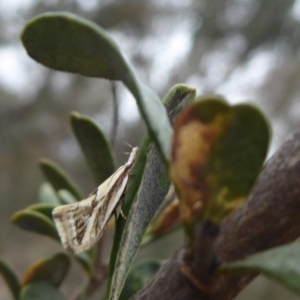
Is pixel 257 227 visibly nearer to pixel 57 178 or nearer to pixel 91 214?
pixel 91 214

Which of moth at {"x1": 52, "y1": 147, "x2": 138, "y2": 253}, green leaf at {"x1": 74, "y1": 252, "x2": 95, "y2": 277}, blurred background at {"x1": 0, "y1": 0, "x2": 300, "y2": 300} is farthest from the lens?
blurred background at {"x1": 0, "y1": 0, "x2": 300, "y2": 300}

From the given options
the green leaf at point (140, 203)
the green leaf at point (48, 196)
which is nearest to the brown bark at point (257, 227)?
the green leaf at point (140, 203)

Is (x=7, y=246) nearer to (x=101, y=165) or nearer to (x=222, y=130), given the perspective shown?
(x=101, y=165)

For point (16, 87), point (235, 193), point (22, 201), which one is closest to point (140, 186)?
point (235, 193)

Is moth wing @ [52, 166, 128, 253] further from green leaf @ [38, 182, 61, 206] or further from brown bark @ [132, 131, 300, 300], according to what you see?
green leaf @ [38, 182, 61, 206]

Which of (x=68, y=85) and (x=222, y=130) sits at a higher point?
(x=68, y=85)

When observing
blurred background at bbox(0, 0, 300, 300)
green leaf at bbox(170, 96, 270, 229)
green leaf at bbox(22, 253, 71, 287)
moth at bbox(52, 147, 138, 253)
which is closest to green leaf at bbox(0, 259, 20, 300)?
green leaf at bbox(22, 253, 71, 287)

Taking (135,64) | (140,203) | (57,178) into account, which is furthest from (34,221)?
(135,64)
